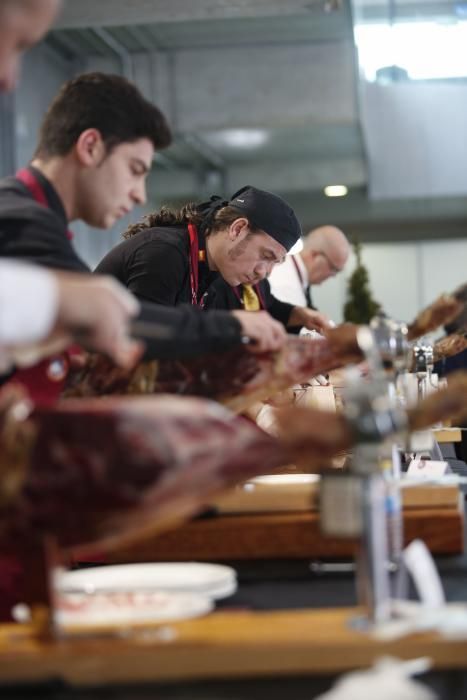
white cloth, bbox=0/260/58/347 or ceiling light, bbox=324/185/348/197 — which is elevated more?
ceiling light, bbox=324/185/348/197

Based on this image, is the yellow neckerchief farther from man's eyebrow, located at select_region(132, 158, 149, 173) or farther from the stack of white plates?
the stack of white plates

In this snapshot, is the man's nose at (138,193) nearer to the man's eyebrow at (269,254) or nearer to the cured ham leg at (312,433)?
the cured ham leg at (312,433)

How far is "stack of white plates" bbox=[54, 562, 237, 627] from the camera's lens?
1668 mm

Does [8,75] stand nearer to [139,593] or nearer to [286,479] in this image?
[139,593]

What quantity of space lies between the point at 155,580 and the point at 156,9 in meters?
6.12

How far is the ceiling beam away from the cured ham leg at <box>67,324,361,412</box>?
5076 millimetres

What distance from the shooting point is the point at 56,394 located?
2.22 metres

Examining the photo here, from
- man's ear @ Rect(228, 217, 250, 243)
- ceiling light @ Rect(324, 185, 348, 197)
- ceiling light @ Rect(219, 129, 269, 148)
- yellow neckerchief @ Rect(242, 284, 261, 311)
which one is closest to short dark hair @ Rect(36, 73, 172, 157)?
man's ear @ Rect(228, 217, 250, 243)

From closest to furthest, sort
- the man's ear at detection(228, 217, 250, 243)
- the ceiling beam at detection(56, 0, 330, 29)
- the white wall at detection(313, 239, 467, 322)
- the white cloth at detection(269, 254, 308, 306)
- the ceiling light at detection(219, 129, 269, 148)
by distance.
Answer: the man's ear at detection(228, 217, 250, 243) → the white cloth at detection(269, 254, 308, 306) → the ceiling beam at detection(56, 0, 330, 29) → the ceiling light at detection(219, 129, 269, 148) → the white wall at detection(313, 239, 467, 322)

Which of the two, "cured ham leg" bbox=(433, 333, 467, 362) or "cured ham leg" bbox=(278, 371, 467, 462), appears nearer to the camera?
"cured ham leg" bbox=(278, 371, 467, 462)

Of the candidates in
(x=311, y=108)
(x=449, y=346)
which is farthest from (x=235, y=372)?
(x=311, y=108)

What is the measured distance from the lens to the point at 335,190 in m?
14.0

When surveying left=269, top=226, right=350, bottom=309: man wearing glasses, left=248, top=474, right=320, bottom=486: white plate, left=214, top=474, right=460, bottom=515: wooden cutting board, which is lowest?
left=214, top=474, right=460, bottom=515: wooden cutting board

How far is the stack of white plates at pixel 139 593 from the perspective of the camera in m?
1.67
